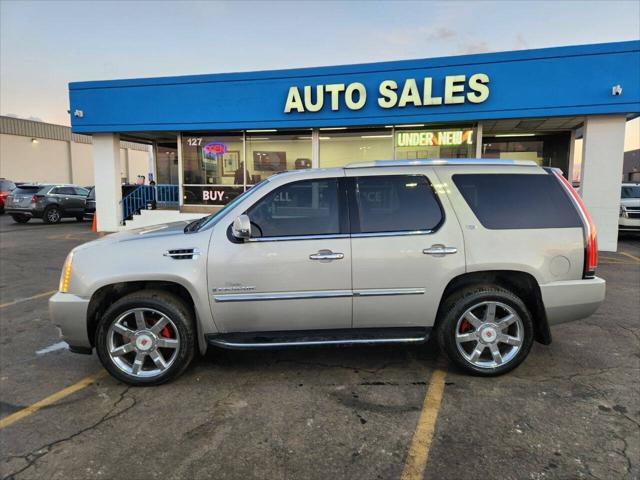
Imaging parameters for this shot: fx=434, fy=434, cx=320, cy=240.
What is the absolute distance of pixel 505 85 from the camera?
11250mm

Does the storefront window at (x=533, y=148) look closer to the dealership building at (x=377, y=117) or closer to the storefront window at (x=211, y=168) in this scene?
the dealership building at (x=377, y=117)

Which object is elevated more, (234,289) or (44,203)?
(44,203)

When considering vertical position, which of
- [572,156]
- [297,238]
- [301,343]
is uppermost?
[572,156]

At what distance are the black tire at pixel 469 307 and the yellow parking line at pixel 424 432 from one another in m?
0.27

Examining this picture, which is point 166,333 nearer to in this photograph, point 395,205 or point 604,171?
point 395,205

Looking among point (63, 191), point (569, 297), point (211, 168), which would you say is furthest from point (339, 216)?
point (63, 191)

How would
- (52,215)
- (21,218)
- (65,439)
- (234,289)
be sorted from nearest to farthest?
(65,439)
(234,289)
(21,218)
(52,215)

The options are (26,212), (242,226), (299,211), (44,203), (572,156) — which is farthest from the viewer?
(44,203)

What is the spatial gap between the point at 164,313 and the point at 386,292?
6.24 feet

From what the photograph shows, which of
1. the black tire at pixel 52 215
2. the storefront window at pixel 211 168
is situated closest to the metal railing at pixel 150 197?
the storefront window at pixel 211 168

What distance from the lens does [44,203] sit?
19.0 metres

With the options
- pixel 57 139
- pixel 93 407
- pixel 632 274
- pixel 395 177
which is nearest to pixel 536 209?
pixel 395 177

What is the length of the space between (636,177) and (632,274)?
4656 cm

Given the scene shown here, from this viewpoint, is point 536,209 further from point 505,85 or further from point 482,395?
point 505,85
